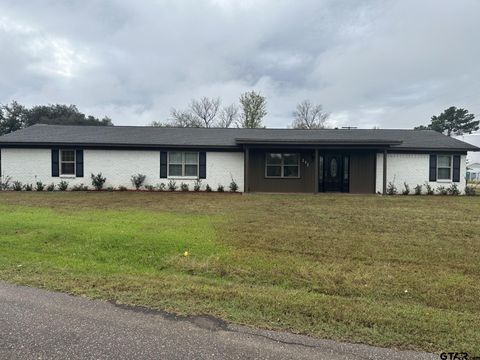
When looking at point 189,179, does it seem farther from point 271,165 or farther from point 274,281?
point 274,281

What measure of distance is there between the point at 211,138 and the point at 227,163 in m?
1.99

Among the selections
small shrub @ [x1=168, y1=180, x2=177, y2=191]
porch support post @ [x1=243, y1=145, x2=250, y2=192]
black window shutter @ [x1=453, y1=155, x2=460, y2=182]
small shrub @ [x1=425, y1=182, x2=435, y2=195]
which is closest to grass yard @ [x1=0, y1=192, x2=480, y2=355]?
porch support post @ [x1=243, y1=145, x2=250, y2=192]

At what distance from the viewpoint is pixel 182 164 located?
17938 millimetres

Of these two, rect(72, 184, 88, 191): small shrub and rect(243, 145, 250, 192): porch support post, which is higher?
rect(243, 145, 250, 192): porch support post

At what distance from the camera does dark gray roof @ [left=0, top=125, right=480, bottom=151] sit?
644 inches

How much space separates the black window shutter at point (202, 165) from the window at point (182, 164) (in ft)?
0.64

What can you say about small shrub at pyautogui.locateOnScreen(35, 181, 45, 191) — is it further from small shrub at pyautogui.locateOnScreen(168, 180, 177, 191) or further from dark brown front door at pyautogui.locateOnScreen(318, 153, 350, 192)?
dark brown front door at pyautogui.locateOnScreen(318, 153, 350, 192)

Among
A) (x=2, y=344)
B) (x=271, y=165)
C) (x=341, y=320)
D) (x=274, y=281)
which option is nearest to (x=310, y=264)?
(x=274, y=281)

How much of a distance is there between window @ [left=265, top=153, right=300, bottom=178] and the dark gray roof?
3.42 feet

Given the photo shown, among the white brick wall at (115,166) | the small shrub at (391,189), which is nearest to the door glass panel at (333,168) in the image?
the small shrub at (391,189)

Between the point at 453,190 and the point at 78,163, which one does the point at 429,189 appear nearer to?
the point at 453,190

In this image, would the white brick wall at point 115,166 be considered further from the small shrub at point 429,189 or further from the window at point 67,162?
the small shrub at point 429,189

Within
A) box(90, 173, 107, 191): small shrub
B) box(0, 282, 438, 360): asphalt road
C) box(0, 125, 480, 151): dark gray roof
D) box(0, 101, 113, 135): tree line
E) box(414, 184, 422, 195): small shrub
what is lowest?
box(0, 282, 438, 360): asphalt road

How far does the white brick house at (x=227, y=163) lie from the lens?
17406 millimetres
